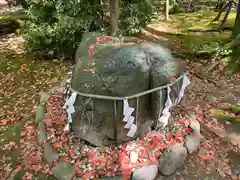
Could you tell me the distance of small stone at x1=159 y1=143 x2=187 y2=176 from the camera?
355 centimetres

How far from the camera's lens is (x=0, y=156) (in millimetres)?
4172

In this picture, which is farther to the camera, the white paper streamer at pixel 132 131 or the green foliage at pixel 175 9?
the green foliage at pixel 175 9

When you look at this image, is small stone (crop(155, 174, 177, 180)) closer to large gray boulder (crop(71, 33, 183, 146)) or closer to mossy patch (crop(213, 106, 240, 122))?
large gray boulder (crop(71, 33, 183, 146))

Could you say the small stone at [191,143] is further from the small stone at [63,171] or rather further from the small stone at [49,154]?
the small stone at [49,154]

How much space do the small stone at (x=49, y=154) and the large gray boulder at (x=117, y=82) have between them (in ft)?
1.61

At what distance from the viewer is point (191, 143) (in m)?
3.92

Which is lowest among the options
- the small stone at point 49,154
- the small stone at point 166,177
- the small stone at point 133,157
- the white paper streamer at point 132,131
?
the small stone at point 166,177

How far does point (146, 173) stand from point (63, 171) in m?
1.26

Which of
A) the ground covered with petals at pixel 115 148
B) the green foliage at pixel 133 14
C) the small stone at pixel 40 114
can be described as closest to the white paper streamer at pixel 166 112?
the ground covered with petals at pixel 115 148

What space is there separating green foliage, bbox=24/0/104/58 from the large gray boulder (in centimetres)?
318

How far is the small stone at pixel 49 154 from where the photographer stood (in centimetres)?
374

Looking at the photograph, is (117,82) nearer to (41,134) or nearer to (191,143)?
(191,143)

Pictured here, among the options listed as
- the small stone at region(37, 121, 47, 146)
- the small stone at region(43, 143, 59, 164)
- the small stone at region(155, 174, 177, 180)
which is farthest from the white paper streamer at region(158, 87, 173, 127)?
the small stone at region(37, 121, 47, 146)

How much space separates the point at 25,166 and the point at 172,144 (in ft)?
8.18
